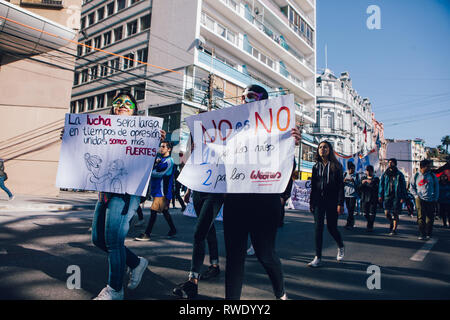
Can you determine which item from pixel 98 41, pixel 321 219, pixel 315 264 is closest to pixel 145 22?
pixel 98 41

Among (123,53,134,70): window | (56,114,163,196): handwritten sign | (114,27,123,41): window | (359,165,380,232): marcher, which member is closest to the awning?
(56,114,163,196): handwritten sign

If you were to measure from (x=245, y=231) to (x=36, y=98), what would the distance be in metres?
15.3

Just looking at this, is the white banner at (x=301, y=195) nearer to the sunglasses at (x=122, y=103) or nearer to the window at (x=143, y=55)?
the sunglasses at (x=122, y=103)

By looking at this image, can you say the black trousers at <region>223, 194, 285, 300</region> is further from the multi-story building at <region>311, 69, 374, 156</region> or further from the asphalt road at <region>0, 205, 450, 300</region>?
the multi-story building at <region>311, 69, 374, 156</region>

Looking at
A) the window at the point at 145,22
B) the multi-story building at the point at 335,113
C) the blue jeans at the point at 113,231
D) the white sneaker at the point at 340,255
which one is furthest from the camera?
the multi-story building at the point at 335,113

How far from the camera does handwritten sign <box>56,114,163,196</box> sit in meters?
2.83

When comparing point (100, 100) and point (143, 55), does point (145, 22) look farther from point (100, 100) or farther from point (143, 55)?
point (100, 100)

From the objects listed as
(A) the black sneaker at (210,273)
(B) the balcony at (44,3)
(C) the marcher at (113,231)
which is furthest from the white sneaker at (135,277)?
(B) the balcony at (44,3)

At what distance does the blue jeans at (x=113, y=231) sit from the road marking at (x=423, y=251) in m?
4.56

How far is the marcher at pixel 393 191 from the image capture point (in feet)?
24.2

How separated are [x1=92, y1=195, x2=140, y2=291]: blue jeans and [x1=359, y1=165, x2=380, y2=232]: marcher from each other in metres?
7.03
